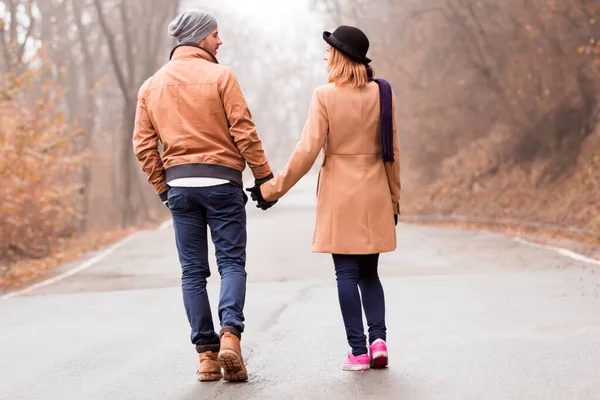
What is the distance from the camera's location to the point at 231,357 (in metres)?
6.05

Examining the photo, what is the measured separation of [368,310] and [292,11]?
265 ft

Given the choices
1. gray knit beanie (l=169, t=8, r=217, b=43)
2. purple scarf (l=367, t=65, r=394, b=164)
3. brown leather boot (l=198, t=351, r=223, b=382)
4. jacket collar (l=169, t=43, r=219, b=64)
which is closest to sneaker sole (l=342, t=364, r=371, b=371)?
brown leather boot (l=198, t=351, r=223, b=382)

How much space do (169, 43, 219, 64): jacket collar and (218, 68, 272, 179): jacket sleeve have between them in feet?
0.76

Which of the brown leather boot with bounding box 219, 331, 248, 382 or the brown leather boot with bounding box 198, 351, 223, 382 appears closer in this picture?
the brown leather boot with bounding box 219, 331, 248, 382

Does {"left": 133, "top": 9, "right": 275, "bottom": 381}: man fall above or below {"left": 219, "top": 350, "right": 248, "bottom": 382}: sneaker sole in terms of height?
above

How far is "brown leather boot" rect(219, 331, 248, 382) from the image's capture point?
19.9 feet

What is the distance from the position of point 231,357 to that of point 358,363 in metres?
0.82

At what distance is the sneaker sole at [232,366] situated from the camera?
6.05 metres

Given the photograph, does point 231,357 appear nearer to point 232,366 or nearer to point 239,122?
point 232,366

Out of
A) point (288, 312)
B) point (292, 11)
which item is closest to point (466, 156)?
point (288, 312)

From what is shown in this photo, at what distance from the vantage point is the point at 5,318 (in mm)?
10648

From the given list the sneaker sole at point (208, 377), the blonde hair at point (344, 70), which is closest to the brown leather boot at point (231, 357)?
the sneaker sole at point (208, 377)

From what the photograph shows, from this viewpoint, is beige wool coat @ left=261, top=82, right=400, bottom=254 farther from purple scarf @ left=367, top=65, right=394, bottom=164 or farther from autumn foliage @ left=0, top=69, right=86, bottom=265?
autumn foliage @ left=0, top=69, right=86, bottom=265

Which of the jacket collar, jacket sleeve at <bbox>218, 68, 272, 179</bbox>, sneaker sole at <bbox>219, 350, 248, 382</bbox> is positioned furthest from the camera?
the jacket collar
